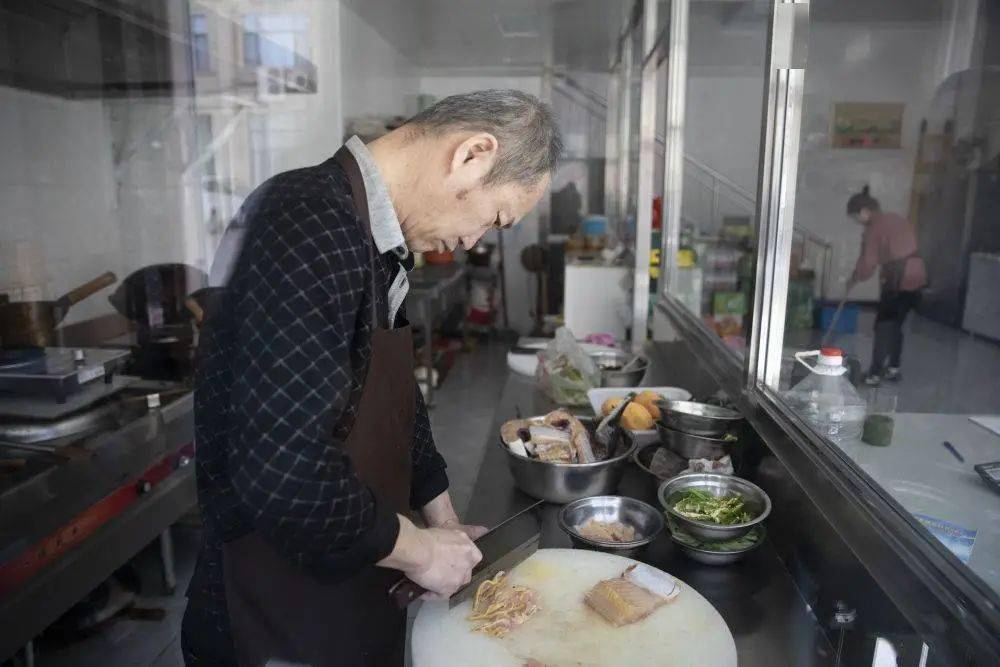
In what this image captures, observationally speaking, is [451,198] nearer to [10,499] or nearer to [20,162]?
[10,499]

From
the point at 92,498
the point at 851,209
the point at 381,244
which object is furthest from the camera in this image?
the point at 851,209

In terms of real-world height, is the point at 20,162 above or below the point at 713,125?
below

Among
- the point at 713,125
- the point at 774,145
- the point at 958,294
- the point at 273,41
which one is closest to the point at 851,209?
the point at 958,294

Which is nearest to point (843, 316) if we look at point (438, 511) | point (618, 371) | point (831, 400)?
point (618, 371)

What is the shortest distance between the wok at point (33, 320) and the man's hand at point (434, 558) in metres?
1.94

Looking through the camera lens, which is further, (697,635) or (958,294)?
(958,294)

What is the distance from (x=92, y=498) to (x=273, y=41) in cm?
344

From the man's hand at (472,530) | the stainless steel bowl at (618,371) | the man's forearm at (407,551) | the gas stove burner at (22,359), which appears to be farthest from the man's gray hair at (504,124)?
the gas stove burner at (22,359)

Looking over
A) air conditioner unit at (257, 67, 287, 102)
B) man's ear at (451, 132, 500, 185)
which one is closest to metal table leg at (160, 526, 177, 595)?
man's ear at (451, 132, 500, 185)

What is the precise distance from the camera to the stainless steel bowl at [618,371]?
2482mm

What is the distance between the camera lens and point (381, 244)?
1.10 m

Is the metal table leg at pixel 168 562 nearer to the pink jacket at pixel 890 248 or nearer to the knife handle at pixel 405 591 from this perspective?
the knife handle at pixel 405 591

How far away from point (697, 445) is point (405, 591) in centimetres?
85

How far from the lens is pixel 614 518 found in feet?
4.83
